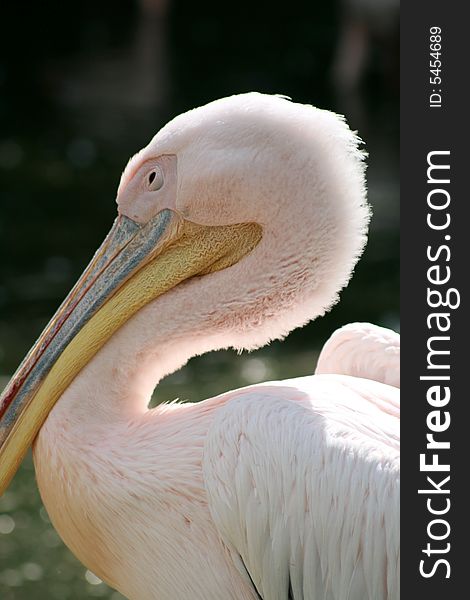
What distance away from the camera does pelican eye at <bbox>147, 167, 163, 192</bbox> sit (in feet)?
9.81

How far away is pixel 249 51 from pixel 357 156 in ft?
37.5

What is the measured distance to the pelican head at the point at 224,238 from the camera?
2.89m

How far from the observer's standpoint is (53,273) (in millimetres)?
7375

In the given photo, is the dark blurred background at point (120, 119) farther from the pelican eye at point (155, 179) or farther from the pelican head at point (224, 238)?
the pelican eye at point (155, 179)

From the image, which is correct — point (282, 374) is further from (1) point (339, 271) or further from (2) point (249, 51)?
(2) point (249, 51)

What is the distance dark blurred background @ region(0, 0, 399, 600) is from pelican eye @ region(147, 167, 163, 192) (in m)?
1.92

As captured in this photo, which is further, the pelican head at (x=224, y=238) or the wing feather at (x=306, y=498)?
the pelican head at (x=224, y=238)

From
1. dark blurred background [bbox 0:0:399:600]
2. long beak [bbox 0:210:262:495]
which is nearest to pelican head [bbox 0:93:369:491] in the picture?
long beak [bbox 0:210:262:495]

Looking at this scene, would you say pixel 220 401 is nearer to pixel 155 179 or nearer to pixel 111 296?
pixel 111 296

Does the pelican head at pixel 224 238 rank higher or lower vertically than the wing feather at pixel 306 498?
higher

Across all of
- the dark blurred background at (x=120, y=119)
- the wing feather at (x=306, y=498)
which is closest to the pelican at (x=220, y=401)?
the wing feather at (x=306, y=498)

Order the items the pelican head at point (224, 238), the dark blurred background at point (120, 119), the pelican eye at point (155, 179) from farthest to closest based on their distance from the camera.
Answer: the dark blurred background at point (120, 119)
the pelican eye at point (155, 179)
the pelican head at point (224, 238)

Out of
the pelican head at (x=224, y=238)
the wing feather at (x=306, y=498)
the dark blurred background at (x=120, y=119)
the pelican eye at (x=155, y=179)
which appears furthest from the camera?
the dark blurred background at (x=120, y=119)

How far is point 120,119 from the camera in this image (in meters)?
11.2
